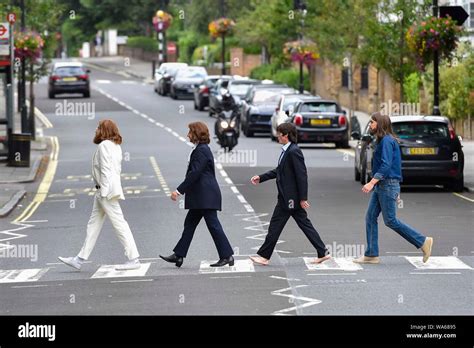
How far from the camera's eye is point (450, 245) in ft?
65.0

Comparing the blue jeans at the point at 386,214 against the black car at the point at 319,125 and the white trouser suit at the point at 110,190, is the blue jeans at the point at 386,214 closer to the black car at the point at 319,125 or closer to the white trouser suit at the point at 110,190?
the white trouser suit at the point at 110,190

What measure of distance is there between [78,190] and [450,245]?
13.0 meters

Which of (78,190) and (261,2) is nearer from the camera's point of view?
(78,190)

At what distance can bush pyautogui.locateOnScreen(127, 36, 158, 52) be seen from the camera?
114 metres

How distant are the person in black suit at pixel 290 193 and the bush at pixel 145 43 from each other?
95.6m

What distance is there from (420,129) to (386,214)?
11.4 m

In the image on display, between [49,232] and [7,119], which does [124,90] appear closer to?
[7,119]

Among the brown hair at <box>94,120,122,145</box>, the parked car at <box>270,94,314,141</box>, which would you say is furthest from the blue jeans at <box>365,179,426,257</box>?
the parked car at <box>270,94,314,141</box>

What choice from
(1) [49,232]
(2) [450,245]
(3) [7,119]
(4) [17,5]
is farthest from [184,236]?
(4) [17,5]

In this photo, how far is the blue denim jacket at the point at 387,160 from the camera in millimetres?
17844

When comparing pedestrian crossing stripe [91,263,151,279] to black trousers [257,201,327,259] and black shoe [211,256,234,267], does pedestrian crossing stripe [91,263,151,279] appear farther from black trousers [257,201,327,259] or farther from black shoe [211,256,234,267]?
black trousers [257,201,327,259]

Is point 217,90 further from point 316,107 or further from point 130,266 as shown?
point 130,266

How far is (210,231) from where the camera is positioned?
18.1 metres
